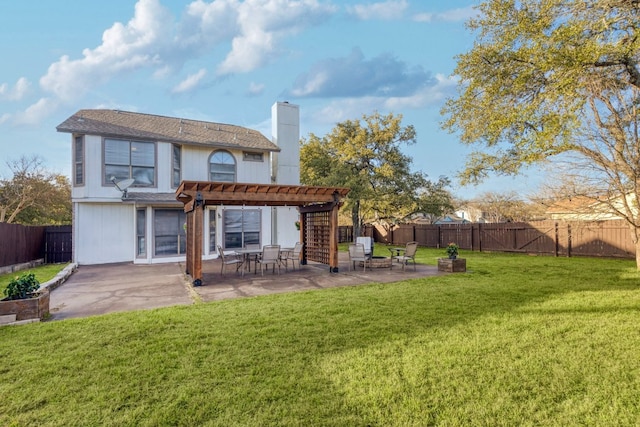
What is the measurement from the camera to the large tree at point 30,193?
1880 centimetres

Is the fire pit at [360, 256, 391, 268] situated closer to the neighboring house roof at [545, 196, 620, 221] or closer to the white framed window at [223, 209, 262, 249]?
the neighboring house roof at [545, 196, 620, 221]

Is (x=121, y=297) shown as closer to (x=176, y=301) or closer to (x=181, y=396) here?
(x=176, y=301)

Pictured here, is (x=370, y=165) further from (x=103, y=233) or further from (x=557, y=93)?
(x=557, y=93)

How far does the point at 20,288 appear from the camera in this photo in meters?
5.31

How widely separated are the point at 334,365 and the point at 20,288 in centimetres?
537

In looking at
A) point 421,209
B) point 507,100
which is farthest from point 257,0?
point 421,209

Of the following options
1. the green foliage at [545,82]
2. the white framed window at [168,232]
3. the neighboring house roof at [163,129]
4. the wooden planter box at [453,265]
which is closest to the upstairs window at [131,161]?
the neighboring house roof at [163,129]

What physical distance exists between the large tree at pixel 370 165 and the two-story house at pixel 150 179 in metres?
5.96

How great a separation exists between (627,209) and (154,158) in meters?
16.0

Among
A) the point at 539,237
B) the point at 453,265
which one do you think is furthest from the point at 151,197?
the point at 539,237

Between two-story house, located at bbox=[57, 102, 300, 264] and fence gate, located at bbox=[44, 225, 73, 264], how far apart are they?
12.6 ft

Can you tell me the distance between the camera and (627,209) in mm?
9250

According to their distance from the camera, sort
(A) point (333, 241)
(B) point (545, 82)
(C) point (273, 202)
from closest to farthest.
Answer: (B) point (545, 82) < (A) point (333, 241) < (C) point (273, 202)

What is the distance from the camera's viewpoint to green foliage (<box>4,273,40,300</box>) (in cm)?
525
